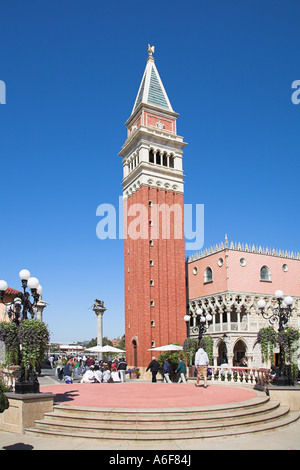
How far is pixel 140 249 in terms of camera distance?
137 ft

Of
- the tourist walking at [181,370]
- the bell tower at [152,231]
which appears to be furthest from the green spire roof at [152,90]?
the tourist walking at [181,370]

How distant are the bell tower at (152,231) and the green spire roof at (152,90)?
0.17 metres

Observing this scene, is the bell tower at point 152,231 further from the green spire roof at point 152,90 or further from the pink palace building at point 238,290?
the pink palace building at point 238,290

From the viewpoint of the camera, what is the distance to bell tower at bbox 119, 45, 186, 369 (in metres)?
40.8

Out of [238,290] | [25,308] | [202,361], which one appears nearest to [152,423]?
[25,308]

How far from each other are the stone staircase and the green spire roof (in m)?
40.2

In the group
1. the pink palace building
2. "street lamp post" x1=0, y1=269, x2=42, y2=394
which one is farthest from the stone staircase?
the pink palace building

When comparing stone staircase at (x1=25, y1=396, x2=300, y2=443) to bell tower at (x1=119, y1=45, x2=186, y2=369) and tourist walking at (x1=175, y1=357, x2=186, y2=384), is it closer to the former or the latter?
tourist walking at (x1=175, y1=357, x2=186, y2=384)

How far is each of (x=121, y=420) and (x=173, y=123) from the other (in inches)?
1645

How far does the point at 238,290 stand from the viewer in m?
40.8

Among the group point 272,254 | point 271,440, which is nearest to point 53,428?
point 271,440

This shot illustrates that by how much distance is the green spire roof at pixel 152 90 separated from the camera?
47.5m

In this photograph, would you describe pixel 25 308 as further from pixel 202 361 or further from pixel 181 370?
pixel 181 370

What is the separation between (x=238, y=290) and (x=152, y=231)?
10.7 metres
